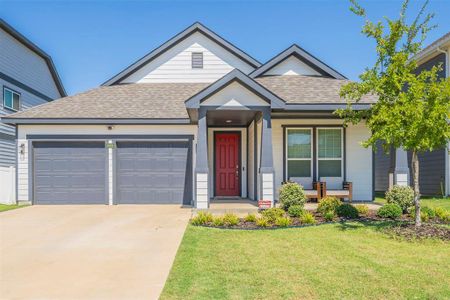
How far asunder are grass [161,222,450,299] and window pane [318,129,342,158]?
4.96m

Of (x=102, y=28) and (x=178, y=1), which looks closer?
(x=178, y=1)

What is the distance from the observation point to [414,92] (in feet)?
23.3

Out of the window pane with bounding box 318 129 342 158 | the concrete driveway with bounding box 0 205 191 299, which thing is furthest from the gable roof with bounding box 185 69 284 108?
the concrete driveway with bounding box 0 205 191 299

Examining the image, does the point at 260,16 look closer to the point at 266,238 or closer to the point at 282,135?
the point at 282,135

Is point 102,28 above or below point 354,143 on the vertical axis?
above

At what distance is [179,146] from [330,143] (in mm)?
5319

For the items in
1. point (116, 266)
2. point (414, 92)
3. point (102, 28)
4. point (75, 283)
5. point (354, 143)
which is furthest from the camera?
point (102, 28)

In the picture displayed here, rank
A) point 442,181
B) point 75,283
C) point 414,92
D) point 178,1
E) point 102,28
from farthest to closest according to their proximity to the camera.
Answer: point 102,28, point 442,181, point 178,1, point 414,92, point 75,283

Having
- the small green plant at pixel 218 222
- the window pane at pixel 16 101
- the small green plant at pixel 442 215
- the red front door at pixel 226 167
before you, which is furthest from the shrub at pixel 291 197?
the window pane at pixel 16 101

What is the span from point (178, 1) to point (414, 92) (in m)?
9.28

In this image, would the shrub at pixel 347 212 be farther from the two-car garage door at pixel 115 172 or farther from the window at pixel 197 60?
the window at pixel 197 60

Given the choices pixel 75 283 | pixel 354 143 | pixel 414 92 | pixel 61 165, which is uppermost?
pixel 414 92

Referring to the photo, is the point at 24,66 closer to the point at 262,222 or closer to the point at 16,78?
the point at 16,78

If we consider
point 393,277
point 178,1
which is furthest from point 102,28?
point 393,277
